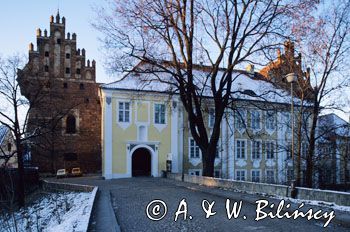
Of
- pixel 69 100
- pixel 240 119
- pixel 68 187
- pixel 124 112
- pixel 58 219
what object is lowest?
pixel 68 187

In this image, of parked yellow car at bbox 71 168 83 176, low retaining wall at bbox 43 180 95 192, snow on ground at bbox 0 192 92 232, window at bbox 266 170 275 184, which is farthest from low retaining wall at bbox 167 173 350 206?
window at bbox 266 170 275 184

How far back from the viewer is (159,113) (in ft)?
103

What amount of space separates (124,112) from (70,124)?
9507 mm

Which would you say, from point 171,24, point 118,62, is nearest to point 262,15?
point 171,24

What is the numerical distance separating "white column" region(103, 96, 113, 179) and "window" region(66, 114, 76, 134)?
889 cm

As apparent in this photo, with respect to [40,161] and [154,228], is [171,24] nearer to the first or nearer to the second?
[154,228]

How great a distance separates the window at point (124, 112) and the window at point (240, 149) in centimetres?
1145

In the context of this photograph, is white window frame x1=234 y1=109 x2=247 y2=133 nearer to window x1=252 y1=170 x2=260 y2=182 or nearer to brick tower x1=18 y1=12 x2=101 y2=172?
window x1=252 y1=170 x2=260 y2=182

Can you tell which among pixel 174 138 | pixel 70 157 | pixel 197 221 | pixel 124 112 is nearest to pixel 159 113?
pixel 174 138

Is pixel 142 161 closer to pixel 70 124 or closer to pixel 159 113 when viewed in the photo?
pixel 159 113

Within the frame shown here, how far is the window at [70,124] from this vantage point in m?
36.6

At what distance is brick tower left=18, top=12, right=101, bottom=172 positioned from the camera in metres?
35.2

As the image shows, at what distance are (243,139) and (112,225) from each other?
92.4 feet

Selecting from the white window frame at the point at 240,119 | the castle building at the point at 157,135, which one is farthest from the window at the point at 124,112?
the white window frame at the point at 240,119
